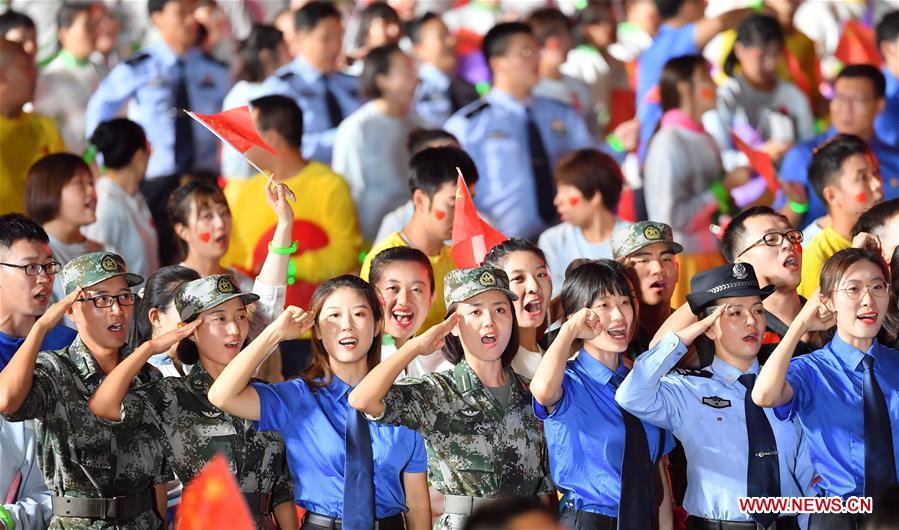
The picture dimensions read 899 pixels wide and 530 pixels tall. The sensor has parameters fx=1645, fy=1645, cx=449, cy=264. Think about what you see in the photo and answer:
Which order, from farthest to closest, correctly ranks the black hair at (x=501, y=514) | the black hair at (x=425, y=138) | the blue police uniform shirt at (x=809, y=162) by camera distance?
the blue police uniform shirt at (x=809, y=162) < the black hair at (x=425, y=138) < the black hair at (x=501, y=514)

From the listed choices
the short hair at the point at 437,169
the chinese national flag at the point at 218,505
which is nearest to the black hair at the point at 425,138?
the short hair at the point at 437,169

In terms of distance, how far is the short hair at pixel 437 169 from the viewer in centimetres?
781

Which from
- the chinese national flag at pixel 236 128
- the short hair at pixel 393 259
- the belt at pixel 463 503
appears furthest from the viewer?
the chinese national flag at pixel 236 128

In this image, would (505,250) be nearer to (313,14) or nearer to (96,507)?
(96,507)

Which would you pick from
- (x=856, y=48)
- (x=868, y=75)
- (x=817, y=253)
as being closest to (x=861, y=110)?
(x=868, y=75)

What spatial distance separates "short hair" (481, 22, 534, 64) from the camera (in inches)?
399

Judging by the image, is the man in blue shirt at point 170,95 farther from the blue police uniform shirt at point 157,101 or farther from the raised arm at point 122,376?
the raised arm at point 122,376

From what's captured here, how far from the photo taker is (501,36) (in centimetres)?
1016

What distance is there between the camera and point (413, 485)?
6.01m

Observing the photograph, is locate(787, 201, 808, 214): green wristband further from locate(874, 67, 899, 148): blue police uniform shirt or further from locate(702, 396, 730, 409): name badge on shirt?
locate(702, 396, 730, 409): name badge on shirt

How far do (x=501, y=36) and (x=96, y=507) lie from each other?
204 inches

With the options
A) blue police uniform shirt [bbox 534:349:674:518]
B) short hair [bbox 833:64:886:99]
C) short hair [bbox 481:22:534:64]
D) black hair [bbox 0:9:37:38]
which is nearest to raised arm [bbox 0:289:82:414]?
blue police uniform shirt [bbox 534:349:674:518]

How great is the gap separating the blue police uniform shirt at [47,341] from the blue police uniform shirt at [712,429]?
2260 millimetres

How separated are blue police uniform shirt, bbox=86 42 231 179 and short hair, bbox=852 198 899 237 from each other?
14.8 feet
